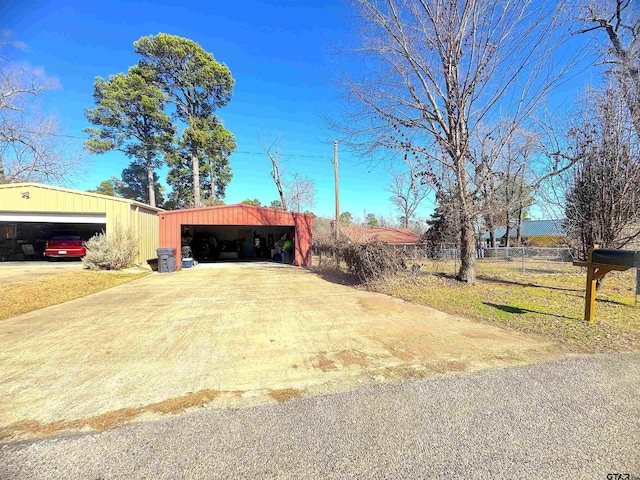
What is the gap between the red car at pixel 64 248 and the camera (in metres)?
14.8

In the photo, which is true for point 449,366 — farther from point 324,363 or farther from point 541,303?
point 541,303

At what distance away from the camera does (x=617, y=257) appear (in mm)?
4457

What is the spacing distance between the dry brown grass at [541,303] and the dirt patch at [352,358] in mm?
2948

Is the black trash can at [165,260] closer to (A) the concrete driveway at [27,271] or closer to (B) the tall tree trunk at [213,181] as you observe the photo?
(A) the concrete driveway at [27,271]

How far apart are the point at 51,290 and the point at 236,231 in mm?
15963

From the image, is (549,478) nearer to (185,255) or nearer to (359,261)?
(359,261)

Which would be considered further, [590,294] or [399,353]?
[590,294]

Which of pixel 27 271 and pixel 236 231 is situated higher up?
pixel 236 231

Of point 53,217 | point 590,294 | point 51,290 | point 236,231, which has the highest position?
point 53,217

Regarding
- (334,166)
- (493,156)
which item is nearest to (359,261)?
(493,156)

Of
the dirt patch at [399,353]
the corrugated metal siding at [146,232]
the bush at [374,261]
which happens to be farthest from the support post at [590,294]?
the corrugated metal siding at [146,232]

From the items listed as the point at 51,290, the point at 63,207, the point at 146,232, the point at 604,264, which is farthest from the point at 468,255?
the point at 63,207

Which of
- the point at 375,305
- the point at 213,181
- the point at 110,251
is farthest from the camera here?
the point at 213,181

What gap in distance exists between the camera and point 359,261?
9305 mm
